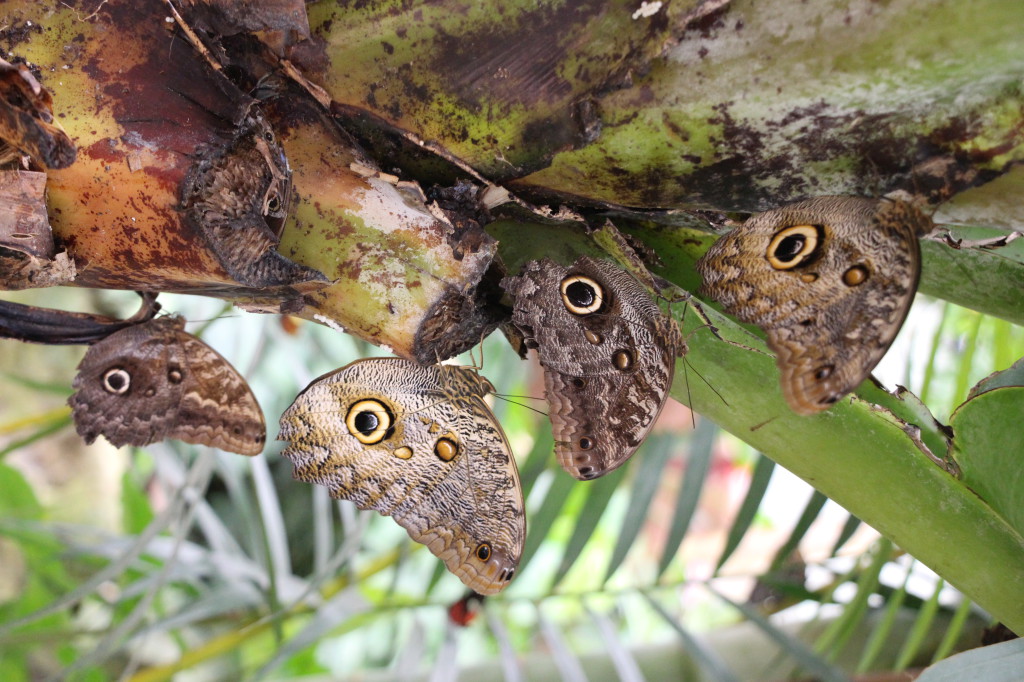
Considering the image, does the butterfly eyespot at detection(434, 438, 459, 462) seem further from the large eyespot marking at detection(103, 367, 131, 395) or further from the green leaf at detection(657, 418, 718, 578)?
the green leaf at detection(657, 418, 718, 578)

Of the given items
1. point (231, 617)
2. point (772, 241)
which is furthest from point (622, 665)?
point (231, 617)

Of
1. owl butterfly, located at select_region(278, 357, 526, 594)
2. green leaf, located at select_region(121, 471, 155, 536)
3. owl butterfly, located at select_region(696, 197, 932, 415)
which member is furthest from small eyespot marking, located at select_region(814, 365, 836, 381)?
green leaf, located at select_region(121, 471, 155, 536)

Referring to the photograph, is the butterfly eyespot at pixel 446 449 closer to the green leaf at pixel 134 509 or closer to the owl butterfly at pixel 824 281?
the owl butterfly at pixel 824 281

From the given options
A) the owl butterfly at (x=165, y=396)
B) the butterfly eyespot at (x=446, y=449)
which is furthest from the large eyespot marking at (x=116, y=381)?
the butterfly eyespot at (x=446, y=449)

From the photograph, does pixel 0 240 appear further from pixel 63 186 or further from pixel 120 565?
pixel 120 565

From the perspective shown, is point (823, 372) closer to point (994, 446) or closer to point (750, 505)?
point (994, 446)
